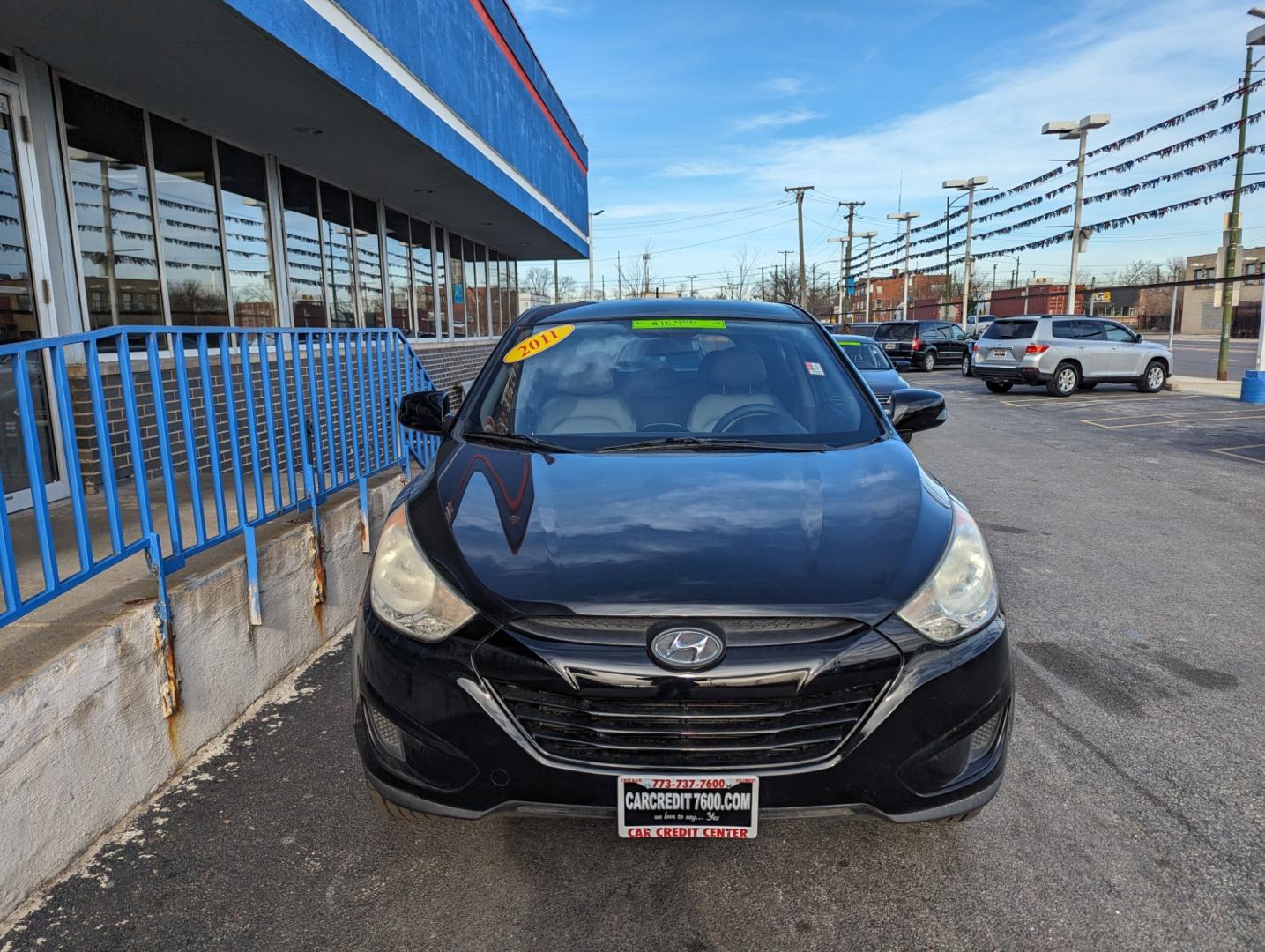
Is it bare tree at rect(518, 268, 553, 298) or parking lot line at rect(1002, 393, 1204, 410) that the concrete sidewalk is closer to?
parking lot line at rect(1002, 393, 1204, 410)

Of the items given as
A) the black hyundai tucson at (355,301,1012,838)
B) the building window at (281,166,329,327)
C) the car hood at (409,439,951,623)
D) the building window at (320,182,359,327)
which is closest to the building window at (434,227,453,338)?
the building window at (320,182,359,327)

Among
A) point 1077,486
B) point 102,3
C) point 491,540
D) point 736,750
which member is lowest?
point 1077,486

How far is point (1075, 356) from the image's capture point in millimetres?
18688

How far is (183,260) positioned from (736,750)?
24.1ft

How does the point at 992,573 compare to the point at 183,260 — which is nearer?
the point at 992,573

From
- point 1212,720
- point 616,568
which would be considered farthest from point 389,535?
point 1212,720

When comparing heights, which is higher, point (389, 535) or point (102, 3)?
point (102, 3)

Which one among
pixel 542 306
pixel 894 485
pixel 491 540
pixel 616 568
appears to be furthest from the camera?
pixel 542 306

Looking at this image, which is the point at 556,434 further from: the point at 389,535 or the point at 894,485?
the point at 894,485

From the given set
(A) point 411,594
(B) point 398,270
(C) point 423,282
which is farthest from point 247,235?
(A) point 411,594

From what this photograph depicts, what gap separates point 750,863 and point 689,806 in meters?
0.62

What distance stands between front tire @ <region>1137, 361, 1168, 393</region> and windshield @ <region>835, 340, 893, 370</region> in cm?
1094

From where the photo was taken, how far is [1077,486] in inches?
332

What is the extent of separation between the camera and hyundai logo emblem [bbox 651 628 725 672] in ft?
6.30
